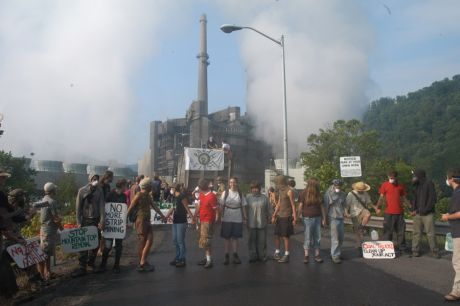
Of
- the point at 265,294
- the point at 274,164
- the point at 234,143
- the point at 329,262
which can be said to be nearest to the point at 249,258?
the point at 329,262

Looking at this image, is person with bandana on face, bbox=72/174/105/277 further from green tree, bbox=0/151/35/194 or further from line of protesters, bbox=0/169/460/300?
green tree, bbox=0/151/35/194

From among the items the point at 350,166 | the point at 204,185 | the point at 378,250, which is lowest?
the point at 378,250

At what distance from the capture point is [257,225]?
1030cm

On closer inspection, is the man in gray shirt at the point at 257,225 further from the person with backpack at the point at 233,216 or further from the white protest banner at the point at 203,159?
the white protest banner at the point at 203,159

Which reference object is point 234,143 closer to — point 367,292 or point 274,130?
point 274,130

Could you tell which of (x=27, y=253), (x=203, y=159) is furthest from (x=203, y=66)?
(x=27, y=253)

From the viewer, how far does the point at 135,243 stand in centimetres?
1391

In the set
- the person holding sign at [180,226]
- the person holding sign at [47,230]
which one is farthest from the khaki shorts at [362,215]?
the person holding sign at [47,230]

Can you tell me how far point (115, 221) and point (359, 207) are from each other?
5.65 metres

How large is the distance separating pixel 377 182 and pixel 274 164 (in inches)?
1789

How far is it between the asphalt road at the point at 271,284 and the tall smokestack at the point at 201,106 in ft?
237

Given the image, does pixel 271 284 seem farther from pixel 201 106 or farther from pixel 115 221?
pixel 201 106

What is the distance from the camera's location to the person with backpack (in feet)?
33.2

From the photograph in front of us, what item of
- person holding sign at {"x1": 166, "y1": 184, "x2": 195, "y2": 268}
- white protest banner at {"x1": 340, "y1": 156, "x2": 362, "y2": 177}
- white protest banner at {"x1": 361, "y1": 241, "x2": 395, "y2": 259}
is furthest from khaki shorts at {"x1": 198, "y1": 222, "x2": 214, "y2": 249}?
white protest banner at {"x1": 340, "y1": 156, "x2": 362, "y2": 177}
